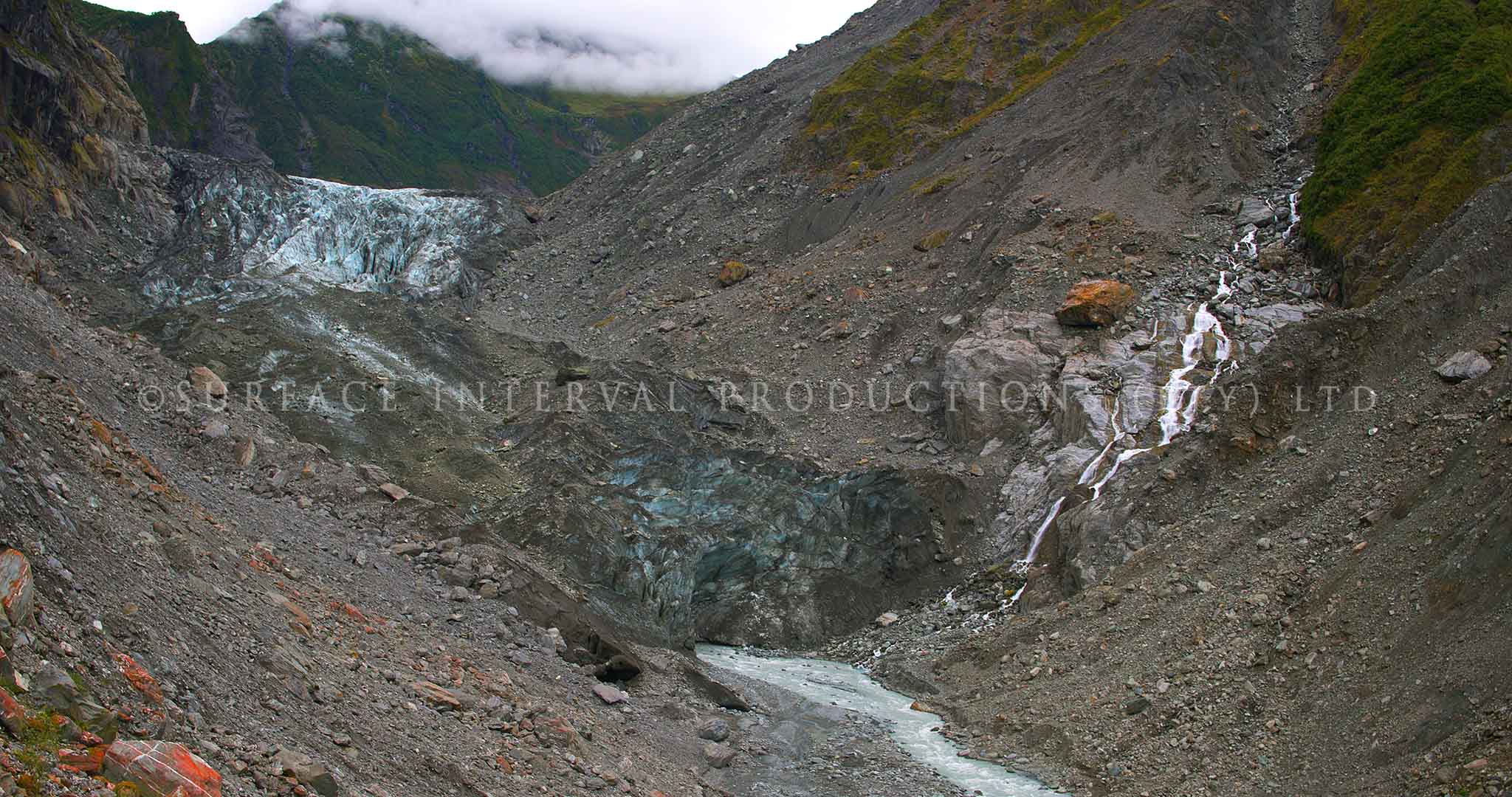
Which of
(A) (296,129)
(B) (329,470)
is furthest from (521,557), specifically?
(A) (296,129)

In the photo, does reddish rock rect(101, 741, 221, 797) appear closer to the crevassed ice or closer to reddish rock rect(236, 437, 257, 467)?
reddish rock rect(236, 437, 257, 467)

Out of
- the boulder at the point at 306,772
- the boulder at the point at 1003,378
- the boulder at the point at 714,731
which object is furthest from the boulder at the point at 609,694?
the boulder at the point at 1003,378

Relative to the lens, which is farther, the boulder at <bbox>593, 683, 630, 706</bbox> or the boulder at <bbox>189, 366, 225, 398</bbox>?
the boulder at <bbox>189, 366, 225, 398</bbox>

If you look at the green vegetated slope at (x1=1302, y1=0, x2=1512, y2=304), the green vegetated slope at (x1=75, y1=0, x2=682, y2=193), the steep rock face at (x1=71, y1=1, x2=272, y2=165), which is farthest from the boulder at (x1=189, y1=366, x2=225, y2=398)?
the steep rock face at (x1=71, y1=1, x2=272, y2=165)

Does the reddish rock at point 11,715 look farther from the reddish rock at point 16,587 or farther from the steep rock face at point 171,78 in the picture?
the steep rock face at point 171,78

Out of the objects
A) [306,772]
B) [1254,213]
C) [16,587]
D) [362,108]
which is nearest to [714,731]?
[306,772]

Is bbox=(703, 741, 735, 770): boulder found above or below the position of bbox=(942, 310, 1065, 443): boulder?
below
